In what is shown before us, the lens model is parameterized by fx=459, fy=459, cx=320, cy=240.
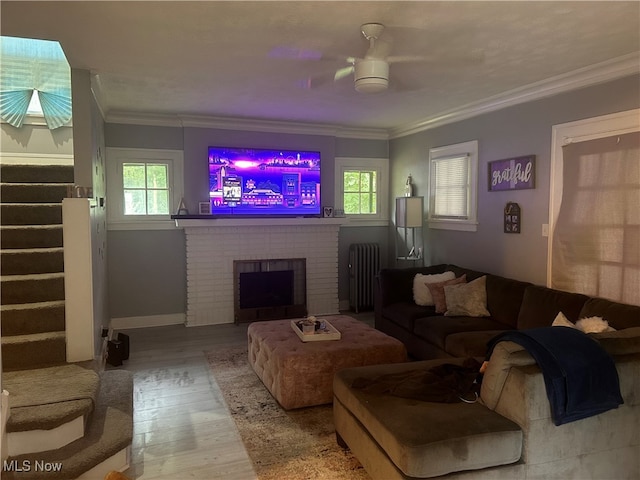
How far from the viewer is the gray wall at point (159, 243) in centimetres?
528

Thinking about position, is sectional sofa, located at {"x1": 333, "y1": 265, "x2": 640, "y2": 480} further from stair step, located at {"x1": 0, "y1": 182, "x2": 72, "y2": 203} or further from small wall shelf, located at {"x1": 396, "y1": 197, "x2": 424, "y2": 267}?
stair step, located at {"x1": 0, "y1": 182, "x2": 72, "y2": 203}

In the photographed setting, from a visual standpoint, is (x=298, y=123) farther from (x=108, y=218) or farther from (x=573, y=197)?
(x=573, y=197)

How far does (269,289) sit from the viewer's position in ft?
19.1

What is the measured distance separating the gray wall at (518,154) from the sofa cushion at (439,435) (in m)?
2.27

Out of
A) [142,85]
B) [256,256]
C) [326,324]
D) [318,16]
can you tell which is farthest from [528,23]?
[256,256]

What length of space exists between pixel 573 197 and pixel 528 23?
1625 millimetres

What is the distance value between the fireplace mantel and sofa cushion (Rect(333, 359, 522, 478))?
355 cm

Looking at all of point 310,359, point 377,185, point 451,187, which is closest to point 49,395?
point 310,359

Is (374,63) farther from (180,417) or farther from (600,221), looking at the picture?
(180,417)

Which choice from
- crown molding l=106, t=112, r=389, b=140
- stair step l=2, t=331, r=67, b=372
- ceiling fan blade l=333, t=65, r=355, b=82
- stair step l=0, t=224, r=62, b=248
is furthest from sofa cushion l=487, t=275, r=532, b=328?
stair step l=0, t=224, r=62, b=248

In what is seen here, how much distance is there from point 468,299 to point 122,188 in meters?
3.95

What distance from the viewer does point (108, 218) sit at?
5234mm

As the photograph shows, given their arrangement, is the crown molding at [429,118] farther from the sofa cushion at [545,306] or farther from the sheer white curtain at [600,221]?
the sofa cushion at [545,306]

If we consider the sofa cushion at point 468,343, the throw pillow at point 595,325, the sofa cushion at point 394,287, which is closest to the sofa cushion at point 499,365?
the throw pillow at point 595,325
